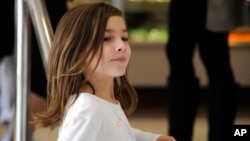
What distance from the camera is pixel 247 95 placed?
341 centimetres

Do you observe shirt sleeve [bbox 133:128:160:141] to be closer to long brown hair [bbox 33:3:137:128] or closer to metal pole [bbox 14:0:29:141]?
long brown hair [bbox 33:3:137:128]

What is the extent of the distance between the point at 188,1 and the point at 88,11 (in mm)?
886

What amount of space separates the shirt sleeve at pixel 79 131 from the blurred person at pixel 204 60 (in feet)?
2.92

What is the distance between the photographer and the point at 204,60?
183 cm

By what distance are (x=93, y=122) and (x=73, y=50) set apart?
0.12 meters

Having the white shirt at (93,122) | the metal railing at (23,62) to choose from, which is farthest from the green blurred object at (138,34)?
the white shirt at (93,122)

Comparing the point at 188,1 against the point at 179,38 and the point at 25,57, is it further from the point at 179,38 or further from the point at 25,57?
the point at 25,57

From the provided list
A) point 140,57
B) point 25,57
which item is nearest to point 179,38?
point 25,57

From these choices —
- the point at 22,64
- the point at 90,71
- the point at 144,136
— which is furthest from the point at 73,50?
the point at 22,64

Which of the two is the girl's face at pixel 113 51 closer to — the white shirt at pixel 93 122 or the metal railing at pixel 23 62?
the white shirt at pixel 93 122

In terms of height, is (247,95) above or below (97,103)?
below

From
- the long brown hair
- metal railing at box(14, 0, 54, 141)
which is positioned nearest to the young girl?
the long brown hair

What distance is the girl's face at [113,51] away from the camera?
0.93 metres

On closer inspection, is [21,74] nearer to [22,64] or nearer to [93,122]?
[22,64]
